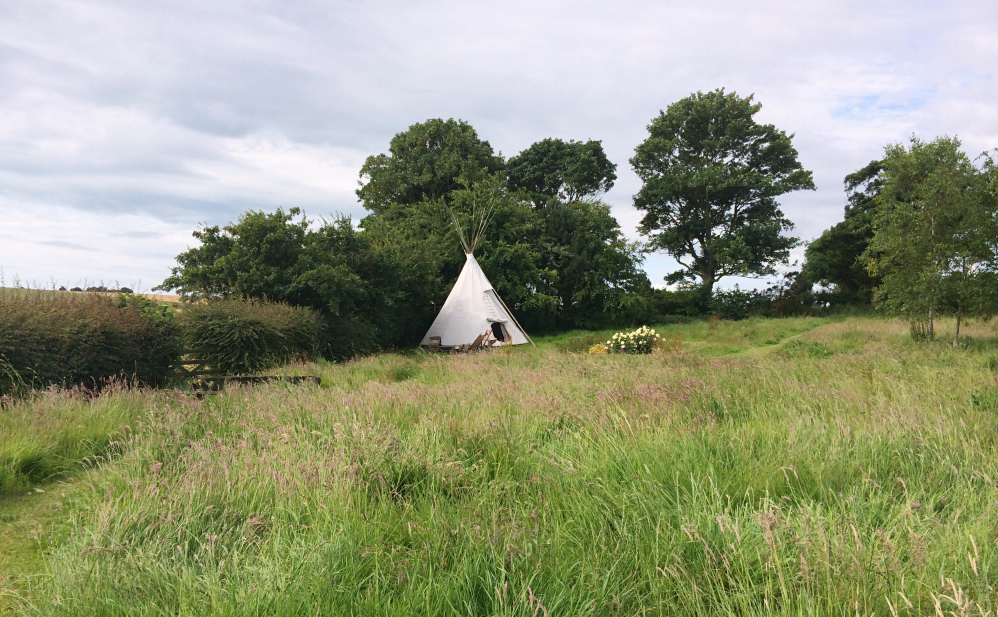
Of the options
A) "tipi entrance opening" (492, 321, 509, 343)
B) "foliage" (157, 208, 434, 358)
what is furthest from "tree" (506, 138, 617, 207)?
"foliage" (157, 208, 434, 358)

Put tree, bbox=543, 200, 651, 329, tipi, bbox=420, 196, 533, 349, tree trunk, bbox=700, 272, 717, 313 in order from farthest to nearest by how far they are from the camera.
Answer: tree trunk, bbox=700, 272, 717, 313 → tree, bbox=543, 200, 651, 329 → tipi, bbox=420, 196, 533, 349

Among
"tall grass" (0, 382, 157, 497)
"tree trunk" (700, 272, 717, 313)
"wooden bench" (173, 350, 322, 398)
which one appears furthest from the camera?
"tree trunk" (700, 272, 717, 313)

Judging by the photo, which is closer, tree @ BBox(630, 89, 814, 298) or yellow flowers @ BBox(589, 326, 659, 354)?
yellow flowers @ BBox(589, 326, 659, 354)

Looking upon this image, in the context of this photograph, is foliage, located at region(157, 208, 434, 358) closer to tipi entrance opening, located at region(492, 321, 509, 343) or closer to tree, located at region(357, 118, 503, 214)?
tipi entrance opening, located at region(492, 321, 509, 343)

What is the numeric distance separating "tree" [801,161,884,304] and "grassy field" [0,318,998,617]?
30347mm

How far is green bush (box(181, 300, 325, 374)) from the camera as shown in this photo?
470 inches

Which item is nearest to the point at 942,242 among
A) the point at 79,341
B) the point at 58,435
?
the point at 58,435

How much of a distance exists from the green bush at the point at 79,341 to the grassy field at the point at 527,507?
282 cm

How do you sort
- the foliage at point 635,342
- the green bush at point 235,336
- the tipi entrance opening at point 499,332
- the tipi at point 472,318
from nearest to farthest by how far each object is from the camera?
the green bush at point 235,336 → the foliage at point 635,342 → the tipi at point 472,318 → the tipi entrance opening at point 499,332

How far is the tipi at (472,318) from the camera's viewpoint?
20.7 meters

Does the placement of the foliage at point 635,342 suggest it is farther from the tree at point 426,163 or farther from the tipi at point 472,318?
the tree at point 426,163

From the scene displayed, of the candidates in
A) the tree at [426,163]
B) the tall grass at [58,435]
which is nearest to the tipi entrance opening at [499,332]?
the tree at [426,163]

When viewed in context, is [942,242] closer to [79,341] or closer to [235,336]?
[235,336]

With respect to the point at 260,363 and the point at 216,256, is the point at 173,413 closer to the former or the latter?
the point at 260,363
